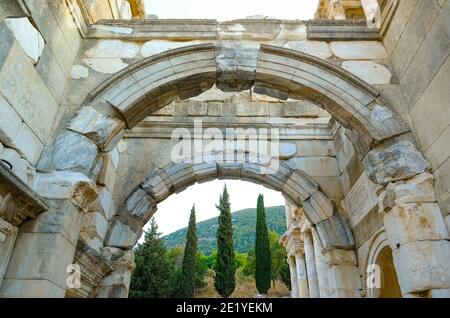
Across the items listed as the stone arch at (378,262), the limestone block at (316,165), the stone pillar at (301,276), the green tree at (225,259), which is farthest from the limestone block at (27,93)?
the green tree at (225,259)

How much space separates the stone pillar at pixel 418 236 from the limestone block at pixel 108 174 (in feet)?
11.6

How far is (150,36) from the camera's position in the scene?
3844 millimetres

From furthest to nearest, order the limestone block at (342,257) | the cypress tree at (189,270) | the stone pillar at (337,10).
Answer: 1. the cypress tree at (189,270)
2. the stone pillar at (337,10)
3. the limestone block at (342,257)

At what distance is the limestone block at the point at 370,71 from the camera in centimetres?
353

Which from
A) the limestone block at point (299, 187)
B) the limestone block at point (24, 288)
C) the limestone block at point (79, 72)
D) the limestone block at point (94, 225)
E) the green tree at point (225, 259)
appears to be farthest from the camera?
the green tree at point (225, 259)

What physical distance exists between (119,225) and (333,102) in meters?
3.40

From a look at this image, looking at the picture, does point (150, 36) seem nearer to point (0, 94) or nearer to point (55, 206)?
point (0, 94)

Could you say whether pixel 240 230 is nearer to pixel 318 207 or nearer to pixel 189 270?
pixel 189 270

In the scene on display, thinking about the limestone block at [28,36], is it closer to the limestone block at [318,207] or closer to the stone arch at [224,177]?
the stone arch at [224,177]

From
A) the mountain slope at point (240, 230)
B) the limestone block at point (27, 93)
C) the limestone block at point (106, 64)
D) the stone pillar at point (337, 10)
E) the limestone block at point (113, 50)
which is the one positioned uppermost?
the mountain slope at point (240, 230)

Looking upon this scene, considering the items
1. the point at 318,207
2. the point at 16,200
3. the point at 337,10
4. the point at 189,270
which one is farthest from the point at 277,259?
the point at 16,200

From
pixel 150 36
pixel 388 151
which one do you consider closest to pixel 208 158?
pixel 150 36

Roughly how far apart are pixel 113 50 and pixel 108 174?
1.87 metres

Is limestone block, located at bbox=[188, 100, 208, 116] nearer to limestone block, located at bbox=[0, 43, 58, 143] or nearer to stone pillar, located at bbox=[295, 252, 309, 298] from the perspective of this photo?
limestone block, located at bbox=[0, 43, 58, 143]
